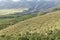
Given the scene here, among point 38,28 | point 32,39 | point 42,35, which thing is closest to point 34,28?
point 38,28

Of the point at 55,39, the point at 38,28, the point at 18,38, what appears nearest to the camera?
the point at 55,39

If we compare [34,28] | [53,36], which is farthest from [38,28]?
[53,36]

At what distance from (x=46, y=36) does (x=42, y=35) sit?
2092 millimetres

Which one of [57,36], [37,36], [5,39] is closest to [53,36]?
[57,36]

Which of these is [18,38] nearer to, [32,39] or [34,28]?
[32,39]

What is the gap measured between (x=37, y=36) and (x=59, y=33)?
510 centimetres

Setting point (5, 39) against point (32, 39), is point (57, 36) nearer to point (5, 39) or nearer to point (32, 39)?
point (32, 39)

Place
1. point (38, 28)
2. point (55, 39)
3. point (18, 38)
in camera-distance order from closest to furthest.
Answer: point (55, 39)
point (18, 38)
point (38, 28)

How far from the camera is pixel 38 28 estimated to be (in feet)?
188

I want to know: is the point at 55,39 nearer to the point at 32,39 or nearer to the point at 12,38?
the point at 32,39

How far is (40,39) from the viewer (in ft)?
148

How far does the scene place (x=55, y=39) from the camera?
42438 mm

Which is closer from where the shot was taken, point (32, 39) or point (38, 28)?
point (32, 39)

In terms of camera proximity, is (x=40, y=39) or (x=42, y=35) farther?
(x=42, y=35)
